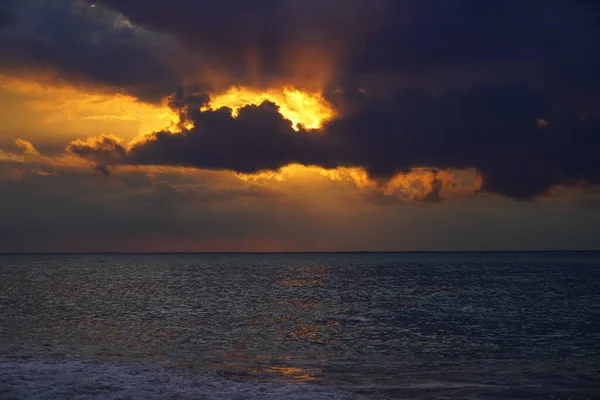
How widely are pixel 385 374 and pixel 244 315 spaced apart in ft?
88.2

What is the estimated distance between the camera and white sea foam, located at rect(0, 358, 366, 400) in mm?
21344

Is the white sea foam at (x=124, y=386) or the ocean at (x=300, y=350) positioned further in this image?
the ocean at (x=300, y=350)

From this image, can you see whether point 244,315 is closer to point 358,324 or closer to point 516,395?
point 358,324

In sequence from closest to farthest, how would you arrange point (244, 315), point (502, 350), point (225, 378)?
1. point (225, 378)
2. point (502, 350)
3. point (244, 315)

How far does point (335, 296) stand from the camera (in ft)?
245

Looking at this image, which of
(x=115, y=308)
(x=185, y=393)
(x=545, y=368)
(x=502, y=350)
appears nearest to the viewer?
(x=185, y=393)

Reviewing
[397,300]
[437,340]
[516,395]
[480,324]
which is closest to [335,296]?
[397,300]

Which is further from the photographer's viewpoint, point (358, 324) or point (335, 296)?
point (335, 296)

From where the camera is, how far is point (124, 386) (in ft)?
74.6

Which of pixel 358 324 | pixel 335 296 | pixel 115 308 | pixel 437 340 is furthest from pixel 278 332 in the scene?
pixel 335 296

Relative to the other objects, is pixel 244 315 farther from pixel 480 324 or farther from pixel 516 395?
pixel 516 395

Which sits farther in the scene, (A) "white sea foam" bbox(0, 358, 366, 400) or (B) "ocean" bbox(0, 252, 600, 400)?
(B) "ocean" bbox(0, 252, 600, 400)

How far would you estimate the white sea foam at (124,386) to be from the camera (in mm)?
21344

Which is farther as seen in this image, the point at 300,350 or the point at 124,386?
the point at 300,350
